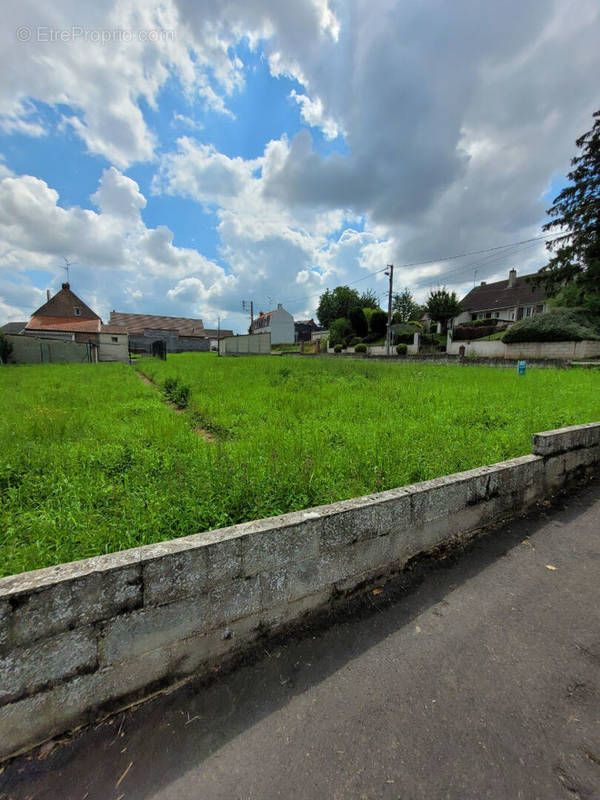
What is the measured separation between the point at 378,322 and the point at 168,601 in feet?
121

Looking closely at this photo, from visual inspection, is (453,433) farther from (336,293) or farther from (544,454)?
Result: (336,293)

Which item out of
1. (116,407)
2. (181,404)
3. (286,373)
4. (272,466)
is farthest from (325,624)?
(286,373)

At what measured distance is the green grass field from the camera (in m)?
2.13

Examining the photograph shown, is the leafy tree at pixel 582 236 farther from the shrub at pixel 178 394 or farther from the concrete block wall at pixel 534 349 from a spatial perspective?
the shrub at pixel 178 394

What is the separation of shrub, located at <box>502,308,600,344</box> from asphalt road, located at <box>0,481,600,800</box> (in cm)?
2015

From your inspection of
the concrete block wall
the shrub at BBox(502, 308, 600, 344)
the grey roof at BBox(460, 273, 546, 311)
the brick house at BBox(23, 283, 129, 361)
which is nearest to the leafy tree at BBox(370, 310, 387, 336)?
the grey roof at BBox(460, 273, 546, 311)

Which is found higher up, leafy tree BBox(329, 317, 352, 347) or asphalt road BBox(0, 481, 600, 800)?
leafy tree BBox(329, 317, 352, 347)

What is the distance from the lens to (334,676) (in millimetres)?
1619

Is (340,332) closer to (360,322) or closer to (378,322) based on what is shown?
(360,322)

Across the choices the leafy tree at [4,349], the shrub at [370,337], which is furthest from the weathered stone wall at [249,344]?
the leafy tree at [4,349]

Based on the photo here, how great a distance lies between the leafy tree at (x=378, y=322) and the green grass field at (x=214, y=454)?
30434 millimetres

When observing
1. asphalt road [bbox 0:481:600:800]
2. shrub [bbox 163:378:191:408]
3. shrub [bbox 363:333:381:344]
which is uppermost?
shrub [bbox 363:333:381:344]

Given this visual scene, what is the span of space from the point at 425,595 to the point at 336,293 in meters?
55.4

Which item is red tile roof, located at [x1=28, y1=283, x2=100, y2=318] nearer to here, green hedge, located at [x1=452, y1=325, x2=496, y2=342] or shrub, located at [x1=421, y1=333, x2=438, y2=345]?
shrub, located at [x1=421, y1=333, x2=438, y2=345]
